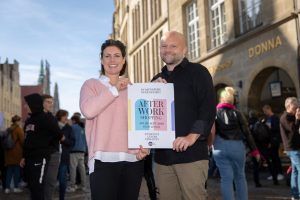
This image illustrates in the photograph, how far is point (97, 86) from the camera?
10.0 feet

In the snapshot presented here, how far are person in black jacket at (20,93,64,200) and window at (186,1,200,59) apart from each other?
53.0 ft

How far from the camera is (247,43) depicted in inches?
626

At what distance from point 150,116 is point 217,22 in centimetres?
1650

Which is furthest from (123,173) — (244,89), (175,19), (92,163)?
(175,19)

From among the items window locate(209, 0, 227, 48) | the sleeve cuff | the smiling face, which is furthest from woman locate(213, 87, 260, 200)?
window locate(209, 0, 227, 48)

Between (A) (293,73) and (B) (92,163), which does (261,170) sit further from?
(B) (92,163)

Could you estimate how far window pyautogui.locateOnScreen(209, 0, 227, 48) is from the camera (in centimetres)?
1825

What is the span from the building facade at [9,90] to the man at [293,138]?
58.4 metres

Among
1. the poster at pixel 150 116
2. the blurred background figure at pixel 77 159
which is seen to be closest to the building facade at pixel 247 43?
the blurred background figure at pixel 77 159

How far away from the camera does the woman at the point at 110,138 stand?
2938 mm

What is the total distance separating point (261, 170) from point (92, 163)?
11317 millimetres

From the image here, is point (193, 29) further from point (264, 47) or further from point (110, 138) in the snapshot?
point (110, 138)

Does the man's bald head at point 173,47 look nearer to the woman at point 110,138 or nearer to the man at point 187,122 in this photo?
the man at point 187,122

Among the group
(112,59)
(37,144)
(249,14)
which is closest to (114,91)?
(112,59)
